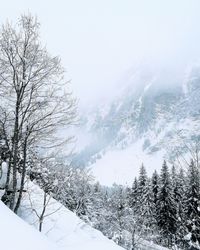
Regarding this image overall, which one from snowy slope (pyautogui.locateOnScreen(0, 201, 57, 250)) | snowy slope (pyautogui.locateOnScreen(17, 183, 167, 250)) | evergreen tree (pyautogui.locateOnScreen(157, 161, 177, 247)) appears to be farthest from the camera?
evergreen tree (pyautogui.locateOnScreen(157, 161, 177, 247))

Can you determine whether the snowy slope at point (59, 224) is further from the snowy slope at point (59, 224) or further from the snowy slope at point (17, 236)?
the snowy slope at point (17, 236)

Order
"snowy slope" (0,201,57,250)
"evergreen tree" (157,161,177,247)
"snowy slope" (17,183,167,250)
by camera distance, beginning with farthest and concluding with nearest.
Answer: "evergreen tree" (157,161,177,247) < "snowy slope" (17,183,167,250) < "snowy slope" (0,201,57,250)

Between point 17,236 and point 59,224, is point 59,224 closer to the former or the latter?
point 59,224

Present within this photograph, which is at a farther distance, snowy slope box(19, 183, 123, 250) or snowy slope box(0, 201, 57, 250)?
snowy slope box(19, 183, 123, 250)

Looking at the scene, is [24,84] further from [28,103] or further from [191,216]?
[191,216]

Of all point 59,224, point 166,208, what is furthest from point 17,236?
point 166,208

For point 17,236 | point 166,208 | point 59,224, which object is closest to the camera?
point 17,236

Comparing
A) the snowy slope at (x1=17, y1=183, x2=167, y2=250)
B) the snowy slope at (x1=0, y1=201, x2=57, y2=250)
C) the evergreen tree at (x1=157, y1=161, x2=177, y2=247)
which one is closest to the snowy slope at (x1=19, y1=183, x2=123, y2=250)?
the snowy slope at (x1=17, y1=183, x2=167, y2=250)

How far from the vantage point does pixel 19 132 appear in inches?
430

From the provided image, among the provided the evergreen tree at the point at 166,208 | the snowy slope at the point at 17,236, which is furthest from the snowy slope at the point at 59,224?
the evergreen tree at the point at 166,208

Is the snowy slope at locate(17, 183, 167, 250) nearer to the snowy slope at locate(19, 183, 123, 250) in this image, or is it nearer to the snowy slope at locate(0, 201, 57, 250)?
the snowy slope at locate(19, 183, 123, 250)

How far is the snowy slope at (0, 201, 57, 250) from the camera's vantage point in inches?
205

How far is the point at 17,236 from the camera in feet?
18.2

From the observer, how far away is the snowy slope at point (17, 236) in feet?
17.1
